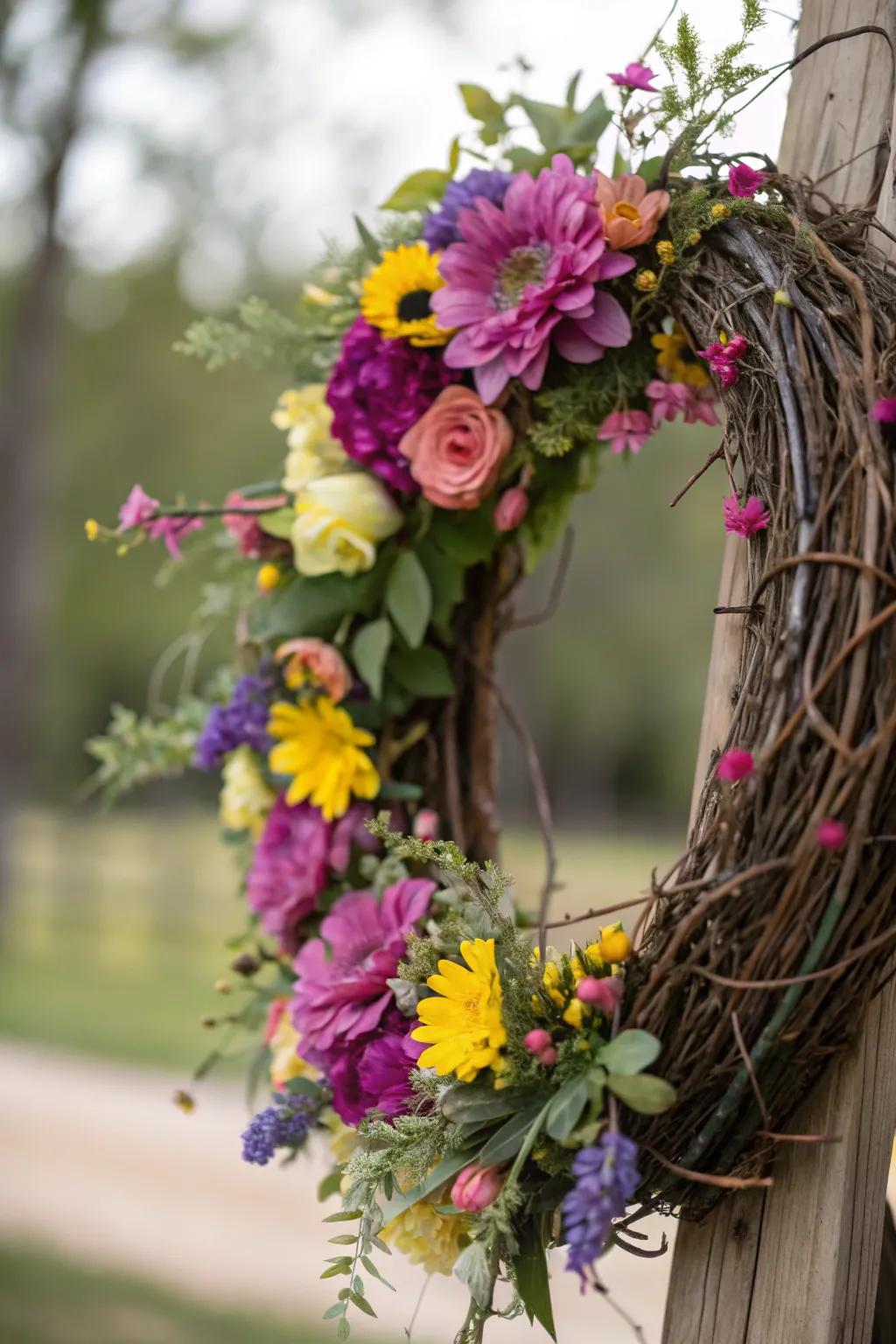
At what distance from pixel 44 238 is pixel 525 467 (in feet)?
21.0

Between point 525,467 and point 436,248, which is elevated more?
point 436,248

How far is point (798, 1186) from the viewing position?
0.97 meters

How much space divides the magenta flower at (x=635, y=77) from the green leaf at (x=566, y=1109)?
88 centimetres

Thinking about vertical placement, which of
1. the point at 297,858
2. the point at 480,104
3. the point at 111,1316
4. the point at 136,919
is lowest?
the point at 111,1316

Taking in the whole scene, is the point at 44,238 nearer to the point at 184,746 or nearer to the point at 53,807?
the point at 184,746

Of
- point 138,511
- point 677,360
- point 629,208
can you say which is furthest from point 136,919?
point 629,208

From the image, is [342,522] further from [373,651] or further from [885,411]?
[885,411]

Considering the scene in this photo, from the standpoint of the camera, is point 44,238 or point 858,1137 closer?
point 858,1137

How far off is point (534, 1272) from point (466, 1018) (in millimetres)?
207

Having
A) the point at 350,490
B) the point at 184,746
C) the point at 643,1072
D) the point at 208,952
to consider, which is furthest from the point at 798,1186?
the point at 208,952

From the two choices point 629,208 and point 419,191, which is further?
point 419,191

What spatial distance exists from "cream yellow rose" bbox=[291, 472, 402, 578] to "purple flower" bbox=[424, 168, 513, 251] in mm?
272

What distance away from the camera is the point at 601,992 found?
897mm

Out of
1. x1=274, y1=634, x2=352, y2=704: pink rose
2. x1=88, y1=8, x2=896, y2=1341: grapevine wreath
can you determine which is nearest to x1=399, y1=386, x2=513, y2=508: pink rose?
x1=88, y1=8, x2=896, y2=1341: grapevine wreath
